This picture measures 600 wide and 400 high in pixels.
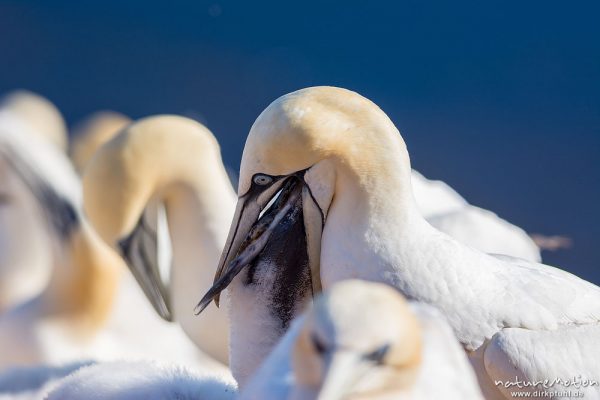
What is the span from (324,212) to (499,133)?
5.99 feet

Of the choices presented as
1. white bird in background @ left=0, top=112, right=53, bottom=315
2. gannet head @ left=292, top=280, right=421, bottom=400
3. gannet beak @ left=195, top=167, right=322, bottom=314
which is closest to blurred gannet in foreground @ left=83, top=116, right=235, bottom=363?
white bird in background @ left=0, top=112, right=53, bottom=315

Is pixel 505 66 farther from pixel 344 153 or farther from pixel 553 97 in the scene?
pixel 344 153

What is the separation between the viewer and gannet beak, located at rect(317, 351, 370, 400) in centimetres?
110

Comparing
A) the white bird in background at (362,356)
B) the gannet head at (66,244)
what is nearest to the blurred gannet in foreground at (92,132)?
the gannet head at (66,244)

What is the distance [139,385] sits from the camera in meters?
1.99

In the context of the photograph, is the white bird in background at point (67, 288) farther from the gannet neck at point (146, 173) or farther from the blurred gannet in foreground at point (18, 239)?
the gannet neck at point (146, 173)

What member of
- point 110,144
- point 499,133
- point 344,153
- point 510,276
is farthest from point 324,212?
point 499,133

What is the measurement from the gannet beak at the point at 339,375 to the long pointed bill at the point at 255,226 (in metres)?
0.80

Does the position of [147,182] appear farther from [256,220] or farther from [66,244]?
[256,220]

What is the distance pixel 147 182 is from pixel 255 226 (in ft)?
3.45

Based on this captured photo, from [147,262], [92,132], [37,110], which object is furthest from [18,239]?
[37,110]

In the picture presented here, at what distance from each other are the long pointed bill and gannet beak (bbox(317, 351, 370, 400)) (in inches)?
31.4

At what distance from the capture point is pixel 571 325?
187cm

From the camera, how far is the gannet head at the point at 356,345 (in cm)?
113
